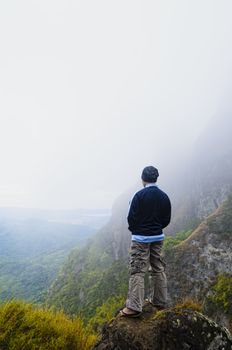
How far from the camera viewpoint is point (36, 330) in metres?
6.08

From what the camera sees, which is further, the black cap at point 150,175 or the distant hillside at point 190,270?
the distant hillside at point 190,270

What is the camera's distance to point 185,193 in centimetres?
13700

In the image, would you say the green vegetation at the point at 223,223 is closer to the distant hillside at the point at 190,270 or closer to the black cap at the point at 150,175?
the distant hillside at the point at 190,270

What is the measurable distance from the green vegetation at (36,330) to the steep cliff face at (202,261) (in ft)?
136

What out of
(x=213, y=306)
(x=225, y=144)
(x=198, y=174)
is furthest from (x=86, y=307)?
(x=225, y=144)

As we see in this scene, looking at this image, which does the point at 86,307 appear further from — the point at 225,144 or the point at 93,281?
the point at 225,144

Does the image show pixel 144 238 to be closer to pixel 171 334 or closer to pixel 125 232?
pixel 171 334

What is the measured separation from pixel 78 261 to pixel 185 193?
64017mm

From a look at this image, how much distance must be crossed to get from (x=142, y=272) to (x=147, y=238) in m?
0.75

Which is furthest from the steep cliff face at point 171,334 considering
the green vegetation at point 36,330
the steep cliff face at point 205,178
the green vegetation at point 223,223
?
the steep cliff face at point 205,178

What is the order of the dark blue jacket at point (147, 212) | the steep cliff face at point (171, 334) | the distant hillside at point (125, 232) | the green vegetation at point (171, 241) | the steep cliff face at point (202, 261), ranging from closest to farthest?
the steep cliff face at point (171, 334), the dark blue jacket at point (147, 212), the steep cliff face at point (202, 261), the green vegetation at point (171, 241), the distant hillside at point (125, 232)

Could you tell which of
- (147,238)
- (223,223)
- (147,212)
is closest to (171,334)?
(147,238)

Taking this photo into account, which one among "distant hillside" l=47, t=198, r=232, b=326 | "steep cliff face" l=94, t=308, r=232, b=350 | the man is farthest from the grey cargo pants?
"distant hillside" l=47, t=198, r=232, b=326

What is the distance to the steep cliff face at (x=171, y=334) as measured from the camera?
5.56 meters
